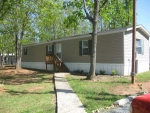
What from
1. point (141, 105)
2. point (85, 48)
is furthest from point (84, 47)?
point (141, 105)

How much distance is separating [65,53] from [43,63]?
5016 mm

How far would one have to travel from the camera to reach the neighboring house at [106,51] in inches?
569

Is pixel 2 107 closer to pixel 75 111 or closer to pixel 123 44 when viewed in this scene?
pixel 75 111

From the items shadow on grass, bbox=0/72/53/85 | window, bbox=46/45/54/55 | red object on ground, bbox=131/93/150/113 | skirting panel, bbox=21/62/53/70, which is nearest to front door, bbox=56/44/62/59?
window, bbox=46/45/54/55

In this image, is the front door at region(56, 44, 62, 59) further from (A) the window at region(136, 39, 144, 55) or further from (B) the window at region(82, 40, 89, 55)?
(A) the window at region(136, 39, 144, 55)

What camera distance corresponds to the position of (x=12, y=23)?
20.5 m

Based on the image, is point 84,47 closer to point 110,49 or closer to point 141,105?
point 110,49

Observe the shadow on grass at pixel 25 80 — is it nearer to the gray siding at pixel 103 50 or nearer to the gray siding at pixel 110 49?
the gray siding at pixel 103 50

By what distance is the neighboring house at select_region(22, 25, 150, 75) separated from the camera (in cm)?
1445

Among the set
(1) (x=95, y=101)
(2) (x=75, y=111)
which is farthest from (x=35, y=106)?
(1) (x=95, y=101)

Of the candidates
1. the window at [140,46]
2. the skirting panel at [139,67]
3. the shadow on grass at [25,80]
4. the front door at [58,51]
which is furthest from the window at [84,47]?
the window at [140,46]

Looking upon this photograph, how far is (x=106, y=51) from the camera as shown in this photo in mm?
15602

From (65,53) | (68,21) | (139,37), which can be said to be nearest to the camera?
(68,21)

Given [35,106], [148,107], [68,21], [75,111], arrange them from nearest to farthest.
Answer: [148,107] → [75,111] → [35,106] → [68,21]
